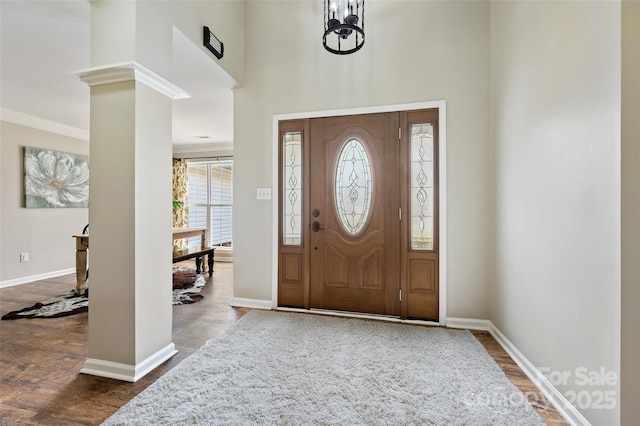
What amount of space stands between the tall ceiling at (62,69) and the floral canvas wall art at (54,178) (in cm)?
58

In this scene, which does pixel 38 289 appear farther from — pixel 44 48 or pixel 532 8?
pixel 532 8

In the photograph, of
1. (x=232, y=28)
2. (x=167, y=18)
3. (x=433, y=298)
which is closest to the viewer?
(x=167, y=18)

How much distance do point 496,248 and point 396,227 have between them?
887mm

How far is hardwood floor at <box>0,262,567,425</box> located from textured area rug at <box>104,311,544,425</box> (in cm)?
12

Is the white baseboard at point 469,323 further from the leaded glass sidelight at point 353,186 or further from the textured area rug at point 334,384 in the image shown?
the leaded glass sidelight at point 353,186

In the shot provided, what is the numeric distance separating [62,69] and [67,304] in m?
2.59

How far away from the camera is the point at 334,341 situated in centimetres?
246

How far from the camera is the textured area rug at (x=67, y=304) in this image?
119 inches

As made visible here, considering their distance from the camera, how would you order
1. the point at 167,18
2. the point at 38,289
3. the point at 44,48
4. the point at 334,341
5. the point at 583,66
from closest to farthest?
the point at 583,66 < the point at 167,18 < the point at 334,341 < the point at 44,48 < the point at 38,289

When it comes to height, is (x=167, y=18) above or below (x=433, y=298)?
above

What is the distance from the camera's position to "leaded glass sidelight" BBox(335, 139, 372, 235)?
303 centimetres

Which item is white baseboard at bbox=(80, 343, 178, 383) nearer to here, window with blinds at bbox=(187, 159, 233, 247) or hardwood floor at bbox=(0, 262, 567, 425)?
hardwood floor at bbox=(0, 262, 567, 425)

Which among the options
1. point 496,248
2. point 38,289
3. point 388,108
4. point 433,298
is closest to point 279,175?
point 388,108

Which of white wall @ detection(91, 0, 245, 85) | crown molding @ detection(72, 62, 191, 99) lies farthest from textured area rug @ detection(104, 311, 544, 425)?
white wall @ detection(91, 0, 245, 85)
